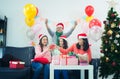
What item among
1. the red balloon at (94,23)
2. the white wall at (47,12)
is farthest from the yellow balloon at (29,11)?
the red balloon at (94,23)

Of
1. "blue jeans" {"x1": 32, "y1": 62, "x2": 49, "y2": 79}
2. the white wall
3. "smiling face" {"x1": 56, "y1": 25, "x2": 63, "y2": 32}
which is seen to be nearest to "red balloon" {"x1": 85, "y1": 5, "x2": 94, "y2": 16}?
the white wall

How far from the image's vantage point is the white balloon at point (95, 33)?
5598 mm

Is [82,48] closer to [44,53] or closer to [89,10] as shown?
[44,53]

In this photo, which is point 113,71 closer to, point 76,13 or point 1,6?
point 76,13

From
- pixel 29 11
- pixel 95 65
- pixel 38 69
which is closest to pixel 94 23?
pixel 95 65

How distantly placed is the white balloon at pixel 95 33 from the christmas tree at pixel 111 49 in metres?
0.18

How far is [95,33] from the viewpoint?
5680mm

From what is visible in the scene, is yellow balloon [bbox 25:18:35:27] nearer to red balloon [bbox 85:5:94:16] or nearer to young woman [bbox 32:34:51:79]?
young woman [bbox 32:34:51:79]

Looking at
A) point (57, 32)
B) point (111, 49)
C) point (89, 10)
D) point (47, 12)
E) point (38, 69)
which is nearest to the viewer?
point (38, 69)

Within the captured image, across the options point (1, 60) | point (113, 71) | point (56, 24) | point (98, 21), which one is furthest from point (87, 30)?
point (1, 60)

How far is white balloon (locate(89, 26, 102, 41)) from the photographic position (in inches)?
220

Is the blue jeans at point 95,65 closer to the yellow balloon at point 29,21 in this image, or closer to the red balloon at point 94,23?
the red balloon at point 94,23

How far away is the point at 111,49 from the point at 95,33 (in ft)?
1.94

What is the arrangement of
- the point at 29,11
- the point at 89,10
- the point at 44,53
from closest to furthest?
the point at 44,53 → the point at 29,11 → the point at 89,10
